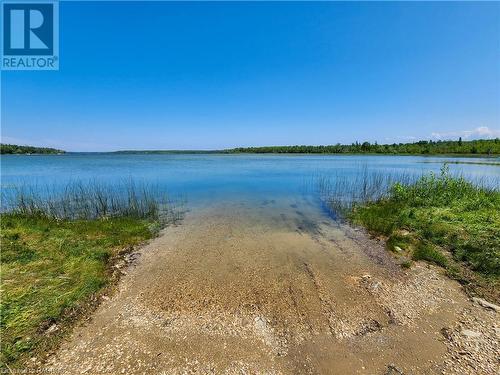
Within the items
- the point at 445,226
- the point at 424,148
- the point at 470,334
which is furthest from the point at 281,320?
the point at 424,148

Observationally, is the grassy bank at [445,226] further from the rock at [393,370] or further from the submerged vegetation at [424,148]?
the submerged vegetation at [424,148]

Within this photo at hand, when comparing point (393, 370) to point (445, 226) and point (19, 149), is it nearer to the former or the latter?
point (445, 226)

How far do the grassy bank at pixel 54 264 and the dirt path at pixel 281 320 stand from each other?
0.45 m

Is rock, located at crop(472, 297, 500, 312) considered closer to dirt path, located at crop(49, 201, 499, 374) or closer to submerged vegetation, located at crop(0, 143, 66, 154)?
dirt path, located at crop(49, 201, 499, 374)

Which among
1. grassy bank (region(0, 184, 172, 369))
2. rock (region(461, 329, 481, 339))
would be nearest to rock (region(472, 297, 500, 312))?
rock (region(461, 329, 481, 339))

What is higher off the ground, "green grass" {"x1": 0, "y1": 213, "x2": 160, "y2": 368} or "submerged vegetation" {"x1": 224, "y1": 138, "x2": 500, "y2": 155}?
"submerged vegetation" {"x1": 224, "y1": 138, "x2": 500, "y2": 155}

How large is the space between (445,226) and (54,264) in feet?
36.9

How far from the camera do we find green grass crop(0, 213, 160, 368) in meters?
3.54

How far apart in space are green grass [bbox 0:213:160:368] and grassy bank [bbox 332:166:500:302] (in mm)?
7430

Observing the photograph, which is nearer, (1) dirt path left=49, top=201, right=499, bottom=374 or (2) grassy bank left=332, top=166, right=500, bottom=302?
(1) dirt path left=49, top=201, right=499, bottom=374

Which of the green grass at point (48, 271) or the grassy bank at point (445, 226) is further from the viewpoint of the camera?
the grassy bank at point (445, 226)

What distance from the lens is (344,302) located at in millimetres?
4652

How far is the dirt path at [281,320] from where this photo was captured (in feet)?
10.6

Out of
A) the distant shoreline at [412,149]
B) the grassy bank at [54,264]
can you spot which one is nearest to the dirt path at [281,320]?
the grassy bank at [54,264]
